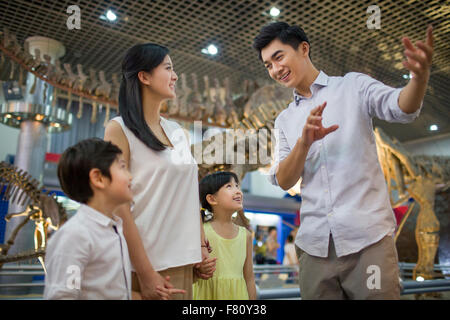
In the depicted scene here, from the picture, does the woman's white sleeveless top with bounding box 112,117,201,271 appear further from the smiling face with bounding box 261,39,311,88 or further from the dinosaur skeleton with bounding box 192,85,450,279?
the dinosaur skeleton with bounding box 192,85,450,279

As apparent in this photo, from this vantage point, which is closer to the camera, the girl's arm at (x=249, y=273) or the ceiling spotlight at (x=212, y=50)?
the girl's arm at (x=249, y=273)

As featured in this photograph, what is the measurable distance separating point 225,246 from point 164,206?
671 millimetres

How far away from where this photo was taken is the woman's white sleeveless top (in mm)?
1001

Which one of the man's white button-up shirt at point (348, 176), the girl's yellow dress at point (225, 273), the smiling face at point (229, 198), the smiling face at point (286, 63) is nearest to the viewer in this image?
the man's white button-up shirt at point (348, 176)

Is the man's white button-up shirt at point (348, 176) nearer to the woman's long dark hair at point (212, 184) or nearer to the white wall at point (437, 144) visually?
the woman's long dark hair at point (212, 184)

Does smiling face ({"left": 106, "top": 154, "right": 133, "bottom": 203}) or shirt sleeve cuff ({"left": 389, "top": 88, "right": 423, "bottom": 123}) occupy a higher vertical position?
shirt sleeve cuff ({"left": 389, "top": 88, "right": 423, "bottom": 123})

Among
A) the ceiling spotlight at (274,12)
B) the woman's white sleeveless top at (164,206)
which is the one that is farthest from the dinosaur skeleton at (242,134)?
the woman's white sleeveless top at (164,206)

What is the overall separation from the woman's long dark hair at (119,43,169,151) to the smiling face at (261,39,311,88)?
325 millimetres

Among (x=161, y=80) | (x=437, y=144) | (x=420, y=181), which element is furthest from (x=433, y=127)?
(x=420, y=181)

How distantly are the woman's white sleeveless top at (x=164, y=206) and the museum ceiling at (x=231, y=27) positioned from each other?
1.84 meters

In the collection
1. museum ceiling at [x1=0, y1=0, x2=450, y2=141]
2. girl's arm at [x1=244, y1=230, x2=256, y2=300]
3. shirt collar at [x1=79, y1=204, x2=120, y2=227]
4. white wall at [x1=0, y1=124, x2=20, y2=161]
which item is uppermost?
museum ceiling at [x1=0, y1=0, x2=450, y2=141]

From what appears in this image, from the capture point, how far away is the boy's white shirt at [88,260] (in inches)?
31.3

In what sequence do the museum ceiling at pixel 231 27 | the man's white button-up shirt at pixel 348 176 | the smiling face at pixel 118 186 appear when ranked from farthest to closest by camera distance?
the museum ceiling at pixel 231 27, the man's white button-up shirt at pixel 348 176, the smiling face at pixel 118 186

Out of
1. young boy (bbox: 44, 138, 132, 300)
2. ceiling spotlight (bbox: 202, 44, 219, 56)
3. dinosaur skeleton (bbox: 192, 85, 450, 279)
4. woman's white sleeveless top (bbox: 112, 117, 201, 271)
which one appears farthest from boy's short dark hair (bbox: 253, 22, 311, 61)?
ceiling spotlight (bbox: 202, 44, 219, 56)
